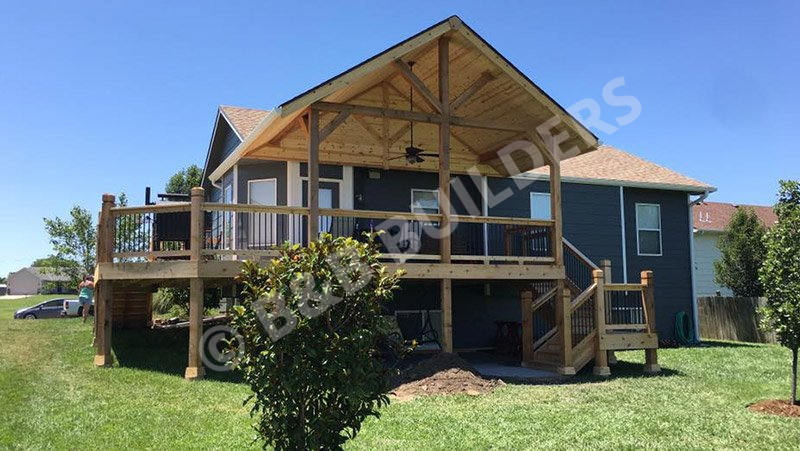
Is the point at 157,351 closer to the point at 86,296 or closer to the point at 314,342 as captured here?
the point at 86,296

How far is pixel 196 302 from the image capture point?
9188 millimetres

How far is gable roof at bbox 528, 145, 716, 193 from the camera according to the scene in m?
16.2

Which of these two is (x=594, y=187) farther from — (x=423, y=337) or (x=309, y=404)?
(x=309, y=404)

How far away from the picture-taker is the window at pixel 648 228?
16766mm

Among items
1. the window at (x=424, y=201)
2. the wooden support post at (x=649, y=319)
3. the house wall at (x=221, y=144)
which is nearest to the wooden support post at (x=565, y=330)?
the wooden support post at (x=649, y=319)

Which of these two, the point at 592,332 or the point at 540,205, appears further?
the point at 540,205

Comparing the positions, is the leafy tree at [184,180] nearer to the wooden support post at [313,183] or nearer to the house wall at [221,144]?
the house wall at [221,144]

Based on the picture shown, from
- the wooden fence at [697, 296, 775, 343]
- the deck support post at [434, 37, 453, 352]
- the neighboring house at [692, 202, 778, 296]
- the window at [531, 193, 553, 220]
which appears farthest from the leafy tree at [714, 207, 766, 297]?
the deck support post at [434, 37, 453, 352]

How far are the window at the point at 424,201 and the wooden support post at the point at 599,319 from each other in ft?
14.7

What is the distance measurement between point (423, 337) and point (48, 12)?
952 centimetres

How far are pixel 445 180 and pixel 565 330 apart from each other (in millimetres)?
3213

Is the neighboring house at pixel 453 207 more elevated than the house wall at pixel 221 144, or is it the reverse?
the house wall at pixel 221 144

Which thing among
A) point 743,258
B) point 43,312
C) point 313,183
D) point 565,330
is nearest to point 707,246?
point 743,258

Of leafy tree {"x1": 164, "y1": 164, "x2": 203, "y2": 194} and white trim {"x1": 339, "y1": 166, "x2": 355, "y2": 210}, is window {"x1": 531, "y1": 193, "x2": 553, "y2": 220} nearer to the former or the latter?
white trim {"x1": 339, "y1": 166, "x2": 355, "y2": 210}
